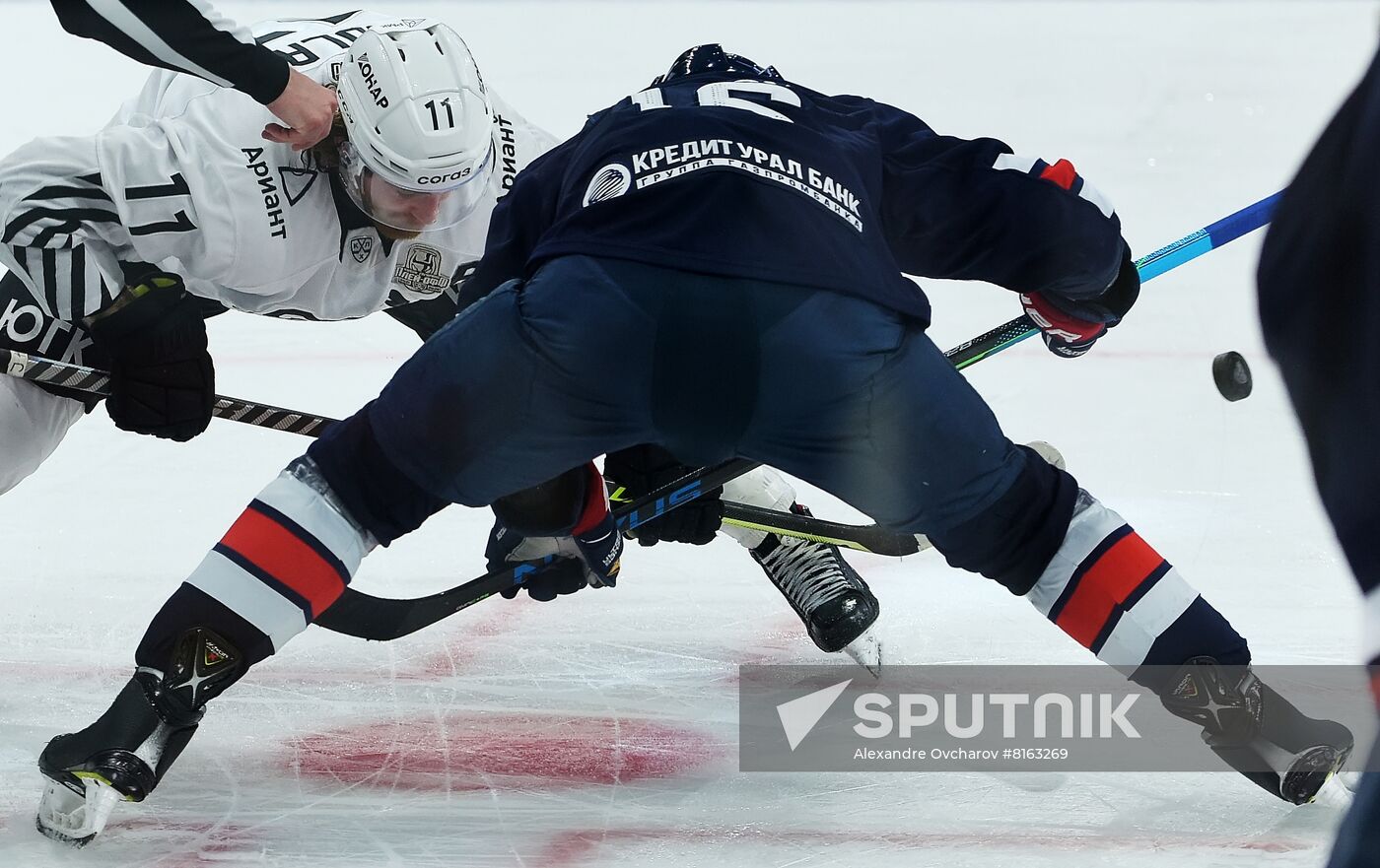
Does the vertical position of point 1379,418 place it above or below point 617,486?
above

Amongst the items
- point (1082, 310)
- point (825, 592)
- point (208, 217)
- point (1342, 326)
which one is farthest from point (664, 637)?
point (1342, 326)

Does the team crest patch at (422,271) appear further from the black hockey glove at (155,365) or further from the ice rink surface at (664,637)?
the ice rink surface at (664,637)

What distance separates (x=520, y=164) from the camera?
2.45 meters

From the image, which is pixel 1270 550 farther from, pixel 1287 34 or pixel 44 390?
pixel 1287 34

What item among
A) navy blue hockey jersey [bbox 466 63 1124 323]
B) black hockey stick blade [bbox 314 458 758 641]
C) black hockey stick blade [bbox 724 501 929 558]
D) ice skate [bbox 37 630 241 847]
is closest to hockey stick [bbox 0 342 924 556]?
black hockey stick blade [bbox 724 501 929 558]

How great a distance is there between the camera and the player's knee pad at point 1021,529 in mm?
1668

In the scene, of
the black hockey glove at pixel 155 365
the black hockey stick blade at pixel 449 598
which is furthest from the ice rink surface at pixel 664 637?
the black hockey glove at pixel 155 365

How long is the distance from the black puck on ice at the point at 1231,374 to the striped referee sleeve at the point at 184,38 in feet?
4.66

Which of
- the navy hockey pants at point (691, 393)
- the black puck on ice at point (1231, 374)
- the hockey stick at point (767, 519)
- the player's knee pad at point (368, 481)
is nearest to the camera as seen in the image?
the navy hockey pants at point (691, 393)

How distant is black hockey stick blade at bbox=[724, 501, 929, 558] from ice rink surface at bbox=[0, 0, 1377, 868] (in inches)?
8.4

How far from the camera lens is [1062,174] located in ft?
6.19

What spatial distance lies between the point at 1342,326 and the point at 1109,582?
94 centimetres

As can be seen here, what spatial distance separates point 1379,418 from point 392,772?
150 centimetres

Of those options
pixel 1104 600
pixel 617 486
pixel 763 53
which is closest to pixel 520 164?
pixel 617 486
